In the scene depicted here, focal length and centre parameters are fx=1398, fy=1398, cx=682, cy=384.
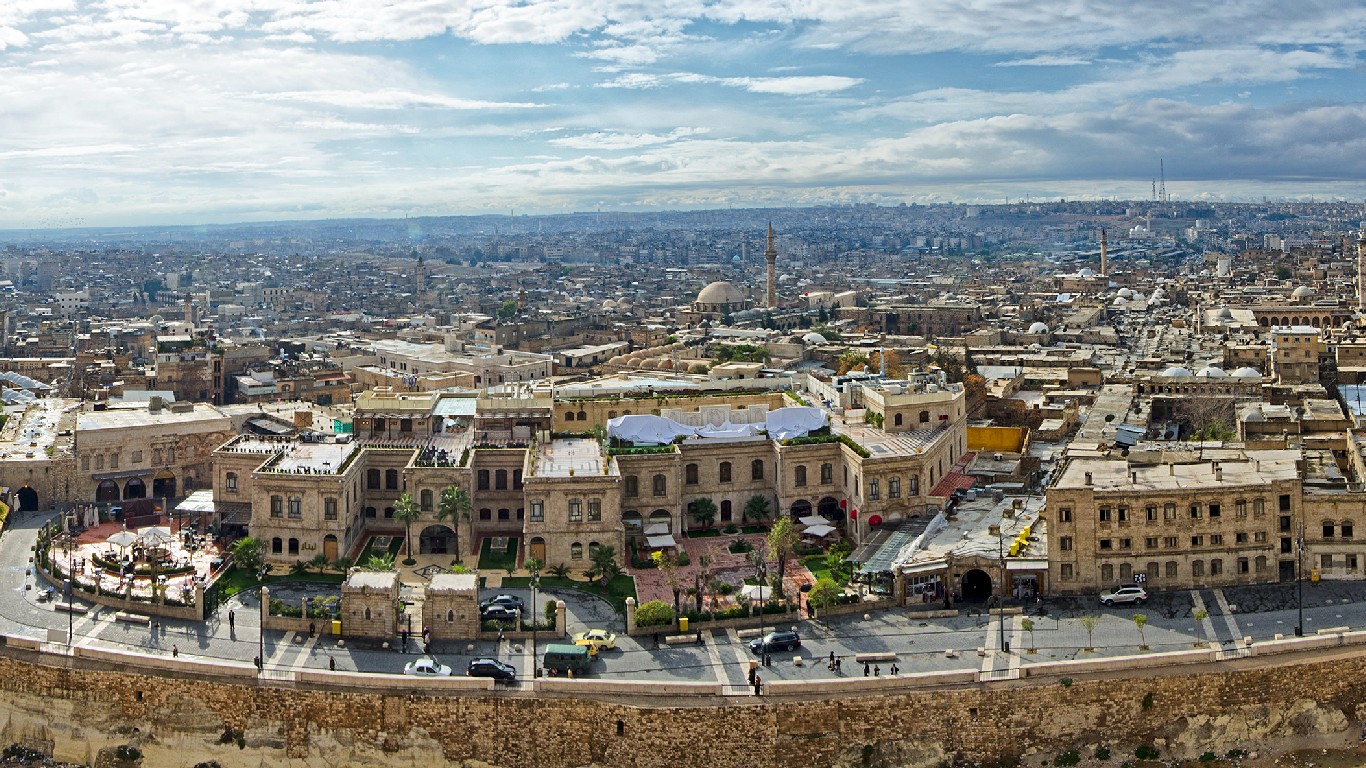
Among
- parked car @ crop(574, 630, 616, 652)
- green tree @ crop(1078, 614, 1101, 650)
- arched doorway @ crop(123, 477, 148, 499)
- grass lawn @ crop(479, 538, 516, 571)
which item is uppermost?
arched doorway @ crop(123, 477, 148, 499)

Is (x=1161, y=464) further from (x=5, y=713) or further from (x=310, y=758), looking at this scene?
(x=5, y=713)

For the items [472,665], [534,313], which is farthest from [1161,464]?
[534,313]

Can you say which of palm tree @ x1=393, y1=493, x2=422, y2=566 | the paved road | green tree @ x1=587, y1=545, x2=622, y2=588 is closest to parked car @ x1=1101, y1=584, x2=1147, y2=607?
the paved road

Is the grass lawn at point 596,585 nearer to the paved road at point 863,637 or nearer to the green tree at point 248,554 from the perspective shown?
the paved road at point 863,637

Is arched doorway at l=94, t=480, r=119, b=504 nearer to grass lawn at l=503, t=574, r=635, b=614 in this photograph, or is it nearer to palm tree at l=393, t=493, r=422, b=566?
palm tree at l=393, t=493, r=422, b=566

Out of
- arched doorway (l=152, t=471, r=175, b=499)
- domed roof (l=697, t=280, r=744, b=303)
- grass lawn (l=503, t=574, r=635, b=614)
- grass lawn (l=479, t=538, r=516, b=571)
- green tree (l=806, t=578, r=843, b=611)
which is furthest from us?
domed roof (l=697, t=280, r=744, b=303)
